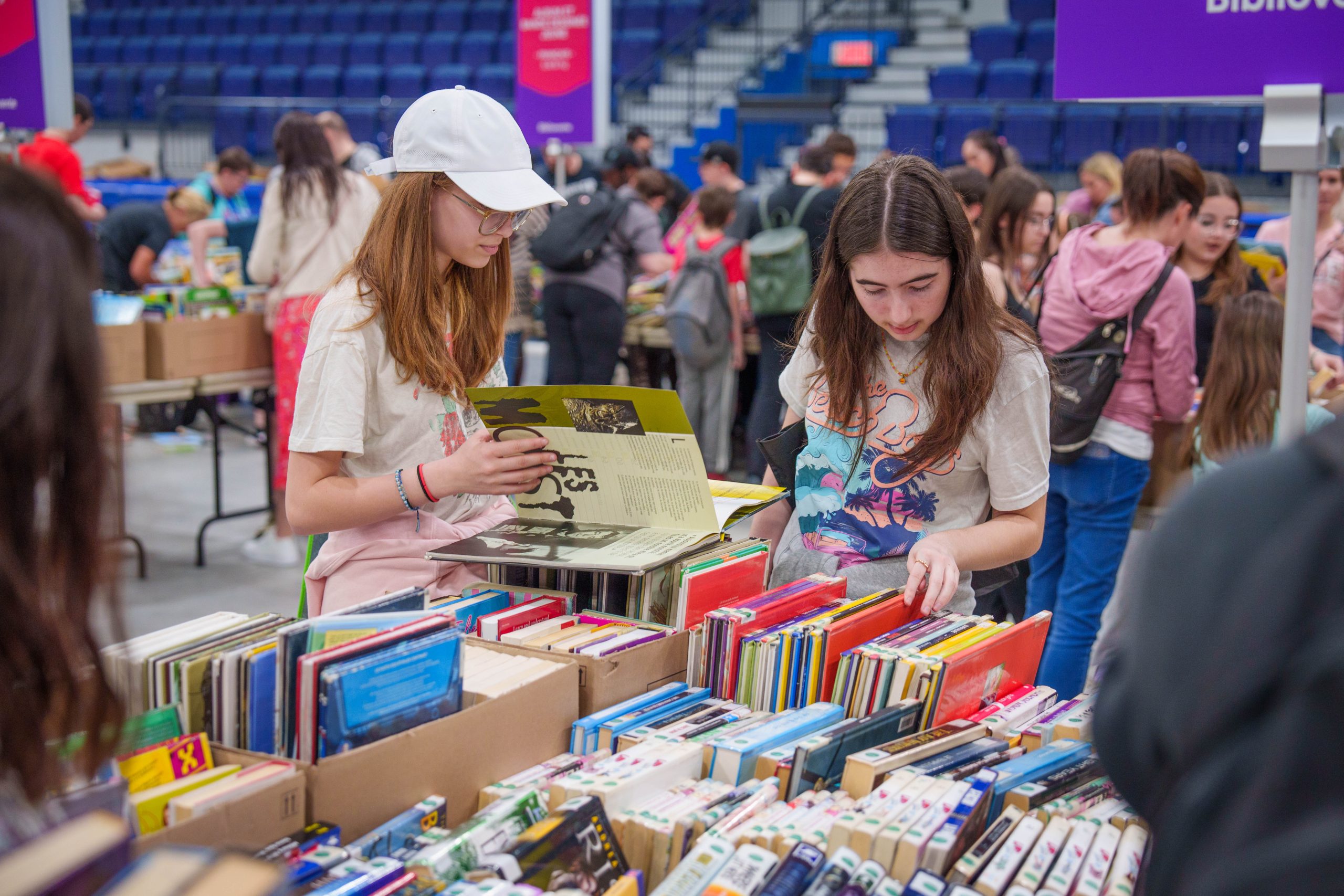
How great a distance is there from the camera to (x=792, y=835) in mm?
1212

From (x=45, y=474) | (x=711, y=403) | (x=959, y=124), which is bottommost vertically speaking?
(x=711, y=403)

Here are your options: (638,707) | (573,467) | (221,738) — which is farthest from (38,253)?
(573,467)

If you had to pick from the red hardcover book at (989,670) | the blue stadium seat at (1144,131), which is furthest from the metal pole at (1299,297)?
the blue stadium seat at (1144,131)

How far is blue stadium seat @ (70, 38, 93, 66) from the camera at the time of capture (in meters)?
16.9

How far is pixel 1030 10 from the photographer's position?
1298cm

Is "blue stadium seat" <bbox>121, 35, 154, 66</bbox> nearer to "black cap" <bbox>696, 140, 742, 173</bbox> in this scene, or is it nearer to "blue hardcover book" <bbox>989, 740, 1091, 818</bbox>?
"black cap" <bbox>696, 140, 742, 173</bbox>

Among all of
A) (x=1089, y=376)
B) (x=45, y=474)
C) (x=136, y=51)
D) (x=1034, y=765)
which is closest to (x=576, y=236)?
(x=1089, y=376)

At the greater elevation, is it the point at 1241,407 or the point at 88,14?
the point at 88,14

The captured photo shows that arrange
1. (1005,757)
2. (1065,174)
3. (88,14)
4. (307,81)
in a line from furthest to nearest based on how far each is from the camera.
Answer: (88,14), (307,81), (1065,174), (1005,757)

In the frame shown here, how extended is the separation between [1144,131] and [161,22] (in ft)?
44.6

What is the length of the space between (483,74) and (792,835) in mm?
13593

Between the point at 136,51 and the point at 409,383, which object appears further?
the point at 136,51

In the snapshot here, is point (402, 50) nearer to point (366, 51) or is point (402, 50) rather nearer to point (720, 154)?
point (366, 51)

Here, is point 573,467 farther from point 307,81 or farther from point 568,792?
point 307,81
